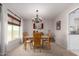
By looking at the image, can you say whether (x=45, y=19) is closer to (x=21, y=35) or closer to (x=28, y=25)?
(x=28, y=25)

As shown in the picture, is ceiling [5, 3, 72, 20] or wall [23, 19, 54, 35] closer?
ceiling [5, 3, 72, 20]

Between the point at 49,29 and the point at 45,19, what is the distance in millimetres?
736

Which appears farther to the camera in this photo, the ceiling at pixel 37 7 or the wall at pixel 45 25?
the wall at pixel 45 25

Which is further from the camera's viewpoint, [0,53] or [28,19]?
[28,19]

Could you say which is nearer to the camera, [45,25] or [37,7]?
[37,7]

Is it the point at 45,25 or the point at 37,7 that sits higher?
the point at 37,7

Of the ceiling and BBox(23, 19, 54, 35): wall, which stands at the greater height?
the ceiling

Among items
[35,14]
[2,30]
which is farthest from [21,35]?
[2,30]

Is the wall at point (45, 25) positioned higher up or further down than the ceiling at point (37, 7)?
further down

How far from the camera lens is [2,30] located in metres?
5.04

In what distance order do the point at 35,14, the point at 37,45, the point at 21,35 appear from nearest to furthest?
the point at 37,45
the point at 35,14
the point at 21,35

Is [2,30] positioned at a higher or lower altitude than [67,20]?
lower

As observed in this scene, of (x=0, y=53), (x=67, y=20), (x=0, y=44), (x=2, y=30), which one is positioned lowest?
(x=0, y=53)

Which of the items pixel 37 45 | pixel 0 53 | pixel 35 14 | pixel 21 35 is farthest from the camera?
pixel 21 35
